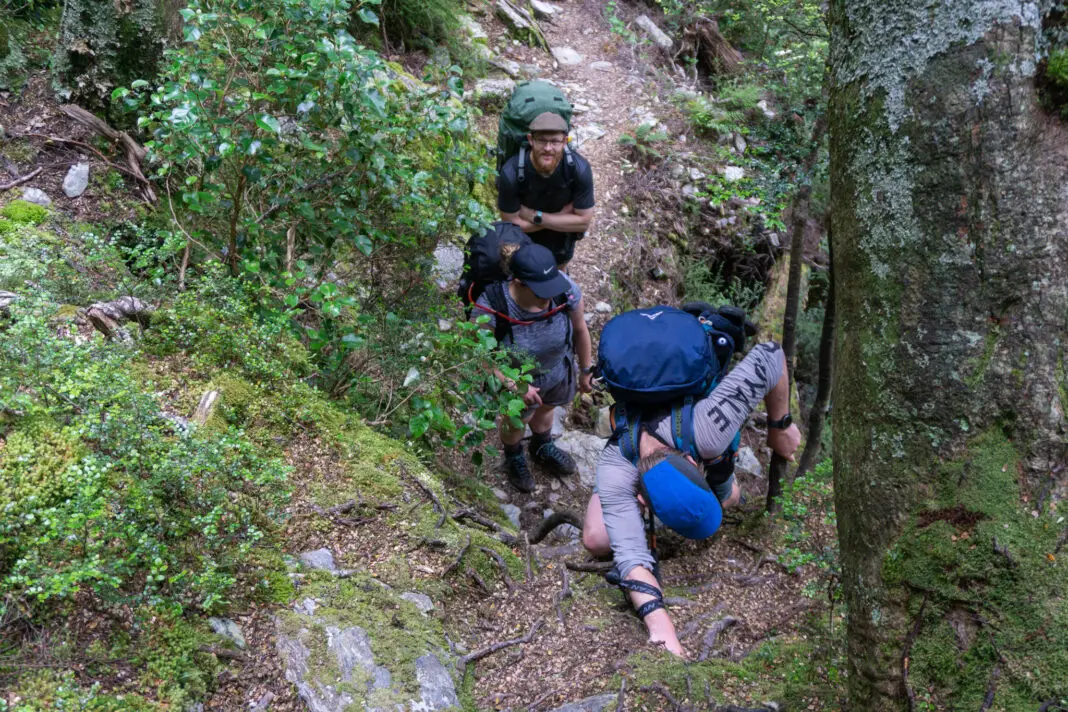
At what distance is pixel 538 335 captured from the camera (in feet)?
15.7

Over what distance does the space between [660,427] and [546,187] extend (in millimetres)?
2347

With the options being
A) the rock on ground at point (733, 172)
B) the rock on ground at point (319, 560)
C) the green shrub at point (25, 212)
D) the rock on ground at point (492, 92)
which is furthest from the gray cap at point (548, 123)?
the rock on ground at point (733, 172)

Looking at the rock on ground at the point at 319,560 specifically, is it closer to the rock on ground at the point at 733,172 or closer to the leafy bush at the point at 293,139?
the leafy bush at the point at 293,139

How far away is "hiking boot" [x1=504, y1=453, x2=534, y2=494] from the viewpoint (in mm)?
5547

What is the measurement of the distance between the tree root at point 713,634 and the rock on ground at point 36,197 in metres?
5.13

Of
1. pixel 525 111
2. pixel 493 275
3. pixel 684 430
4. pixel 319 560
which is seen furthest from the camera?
pixel 525 111

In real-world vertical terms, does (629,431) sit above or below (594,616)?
above

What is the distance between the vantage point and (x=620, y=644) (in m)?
3.12

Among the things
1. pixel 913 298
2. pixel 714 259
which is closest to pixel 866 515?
pixel 913 298

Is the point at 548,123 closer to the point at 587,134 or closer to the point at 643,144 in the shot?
the point at 643,144

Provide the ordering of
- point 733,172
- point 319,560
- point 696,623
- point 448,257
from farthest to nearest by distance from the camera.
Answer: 1. point 733,172
2. point 448,257
3. point 696,623
4. point 319,560

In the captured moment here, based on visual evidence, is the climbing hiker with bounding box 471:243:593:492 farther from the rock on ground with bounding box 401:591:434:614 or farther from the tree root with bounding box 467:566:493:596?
the rock on ground with bounding box 401:591:434:614

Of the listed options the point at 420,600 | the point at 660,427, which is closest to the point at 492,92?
the point at 660,427

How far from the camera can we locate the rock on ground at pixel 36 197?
4.62 meters
